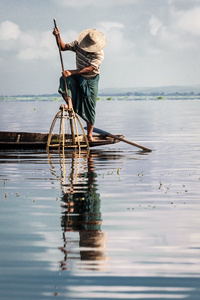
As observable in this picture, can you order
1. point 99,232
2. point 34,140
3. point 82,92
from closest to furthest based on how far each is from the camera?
point 99,232 < point 82,92 < point 34,140

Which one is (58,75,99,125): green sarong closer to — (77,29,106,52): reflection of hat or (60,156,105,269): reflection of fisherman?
(77,29,106,52): reflection of hat

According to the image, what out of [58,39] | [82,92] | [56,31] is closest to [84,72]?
[82,92]

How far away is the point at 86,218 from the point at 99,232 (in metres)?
0.70

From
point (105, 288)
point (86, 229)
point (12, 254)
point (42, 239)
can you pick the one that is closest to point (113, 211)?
point (86, 229)

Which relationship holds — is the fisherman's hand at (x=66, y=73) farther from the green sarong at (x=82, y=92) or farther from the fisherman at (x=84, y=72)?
the green sarong at (x=82, y=92)

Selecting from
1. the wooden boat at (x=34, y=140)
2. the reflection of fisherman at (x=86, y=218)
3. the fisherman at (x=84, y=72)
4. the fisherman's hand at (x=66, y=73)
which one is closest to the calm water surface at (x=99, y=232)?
the reflection of fisherman at (x=86, y=218)

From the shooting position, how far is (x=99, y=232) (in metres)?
6.13

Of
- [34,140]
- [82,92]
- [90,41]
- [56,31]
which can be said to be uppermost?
[56,31]

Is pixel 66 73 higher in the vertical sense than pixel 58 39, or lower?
lower

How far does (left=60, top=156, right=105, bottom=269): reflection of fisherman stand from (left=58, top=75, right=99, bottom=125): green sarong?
4.25 m

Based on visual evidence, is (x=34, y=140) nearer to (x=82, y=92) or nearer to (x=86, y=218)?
(x=82, y=92)

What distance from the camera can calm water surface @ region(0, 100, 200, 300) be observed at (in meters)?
4.57

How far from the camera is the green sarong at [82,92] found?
1353cm

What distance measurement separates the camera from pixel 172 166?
470 inches
